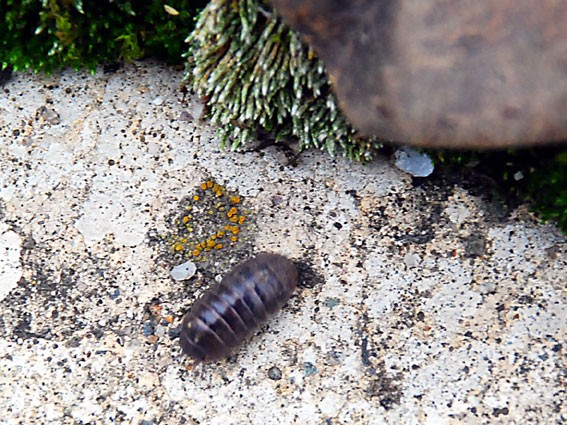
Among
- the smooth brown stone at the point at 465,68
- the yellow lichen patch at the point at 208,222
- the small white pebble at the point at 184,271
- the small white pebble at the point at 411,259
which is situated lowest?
the small white pebble at the point at 184,271

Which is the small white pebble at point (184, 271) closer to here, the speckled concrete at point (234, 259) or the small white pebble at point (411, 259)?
the speckled concrete at point (234, 259)

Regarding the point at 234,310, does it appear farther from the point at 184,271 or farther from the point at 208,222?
the point at 208,222

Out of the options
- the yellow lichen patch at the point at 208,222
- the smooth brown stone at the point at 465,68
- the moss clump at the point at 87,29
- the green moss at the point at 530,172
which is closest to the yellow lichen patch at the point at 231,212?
the yellow lichen patch at the point at 208,222

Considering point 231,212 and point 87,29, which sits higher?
point 87,29

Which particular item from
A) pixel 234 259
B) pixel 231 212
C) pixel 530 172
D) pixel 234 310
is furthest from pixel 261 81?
pixel 530 172

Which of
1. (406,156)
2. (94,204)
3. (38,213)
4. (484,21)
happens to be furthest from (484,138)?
(38,213)

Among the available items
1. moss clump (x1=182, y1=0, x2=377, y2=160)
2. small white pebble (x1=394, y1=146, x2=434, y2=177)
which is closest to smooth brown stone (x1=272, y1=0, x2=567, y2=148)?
moss clump (x1=182, y1=0, x2=377, y2=160)
